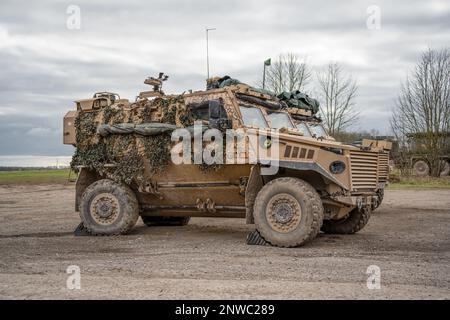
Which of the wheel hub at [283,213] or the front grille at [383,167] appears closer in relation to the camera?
the wheel hub at [283,213]

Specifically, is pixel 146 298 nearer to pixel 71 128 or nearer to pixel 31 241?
pixel 31 241

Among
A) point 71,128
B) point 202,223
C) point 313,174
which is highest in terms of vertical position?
point 71,128

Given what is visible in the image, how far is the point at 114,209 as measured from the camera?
10.1 m

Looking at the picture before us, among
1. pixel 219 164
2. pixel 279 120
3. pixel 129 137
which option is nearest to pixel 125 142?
pixel 129 137

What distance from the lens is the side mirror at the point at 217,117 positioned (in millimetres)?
8648

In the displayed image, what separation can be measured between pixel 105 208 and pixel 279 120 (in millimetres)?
3392

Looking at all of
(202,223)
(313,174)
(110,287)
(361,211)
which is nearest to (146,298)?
(110,287)

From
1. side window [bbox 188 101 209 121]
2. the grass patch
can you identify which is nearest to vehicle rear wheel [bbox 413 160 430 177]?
the grass patch

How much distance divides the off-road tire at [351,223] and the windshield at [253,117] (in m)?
2.34

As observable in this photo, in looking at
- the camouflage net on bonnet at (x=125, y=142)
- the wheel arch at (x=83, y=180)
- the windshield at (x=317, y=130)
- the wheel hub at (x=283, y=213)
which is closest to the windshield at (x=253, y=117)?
the camouflage net on bonnet at (x=125, y=142)

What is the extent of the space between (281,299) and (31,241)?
559 cm

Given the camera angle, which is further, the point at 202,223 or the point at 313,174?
the point at 202,223

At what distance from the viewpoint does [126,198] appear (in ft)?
33.0

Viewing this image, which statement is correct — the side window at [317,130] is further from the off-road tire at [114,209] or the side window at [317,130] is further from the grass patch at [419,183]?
the grass patch at [419,183]
